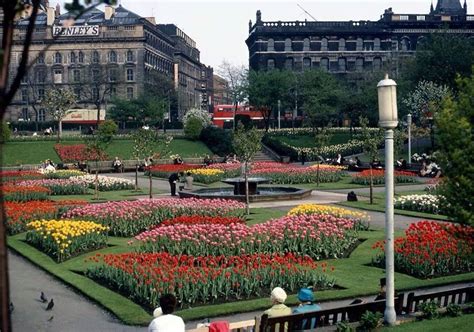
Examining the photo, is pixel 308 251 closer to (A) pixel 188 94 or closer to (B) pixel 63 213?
(B) pixel 63 213

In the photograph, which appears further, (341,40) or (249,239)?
(341,40)

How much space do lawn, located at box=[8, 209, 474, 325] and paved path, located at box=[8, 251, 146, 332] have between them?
0.66 feet

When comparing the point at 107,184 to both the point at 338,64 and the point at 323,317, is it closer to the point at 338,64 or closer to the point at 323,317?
the point at 323,317

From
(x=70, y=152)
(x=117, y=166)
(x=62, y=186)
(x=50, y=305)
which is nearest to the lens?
(x=50, y=305)

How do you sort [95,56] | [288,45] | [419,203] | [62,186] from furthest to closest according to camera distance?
1. [95,56]
2. [288,45]
3. [62,186]
4. [419,203]

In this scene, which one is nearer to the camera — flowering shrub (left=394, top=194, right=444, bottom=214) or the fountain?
flowering shrub (left=394, top=194, right=444, bottom=214)

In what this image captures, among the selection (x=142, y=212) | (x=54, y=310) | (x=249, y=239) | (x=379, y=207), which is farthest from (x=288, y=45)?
(x=54, y=310)

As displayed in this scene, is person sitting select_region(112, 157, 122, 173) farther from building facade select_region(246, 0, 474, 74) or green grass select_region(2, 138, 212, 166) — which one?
building facade select_region(246, 0, 474, 74)

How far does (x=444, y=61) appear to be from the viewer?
6488 cm

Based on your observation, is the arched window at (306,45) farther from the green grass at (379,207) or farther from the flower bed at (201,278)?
the flower bed at (201,278)

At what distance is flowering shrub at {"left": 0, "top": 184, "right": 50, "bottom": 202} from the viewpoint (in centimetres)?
3003

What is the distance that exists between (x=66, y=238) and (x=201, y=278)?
5702 mm

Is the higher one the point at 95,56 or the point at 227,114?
the point at 95,56

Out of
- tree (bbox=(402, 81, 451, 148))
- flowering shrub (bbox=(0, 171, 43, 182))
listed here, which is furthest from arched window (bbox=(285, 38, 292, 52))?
flowering shrub (bbox=(0, 171, 43, 182))
